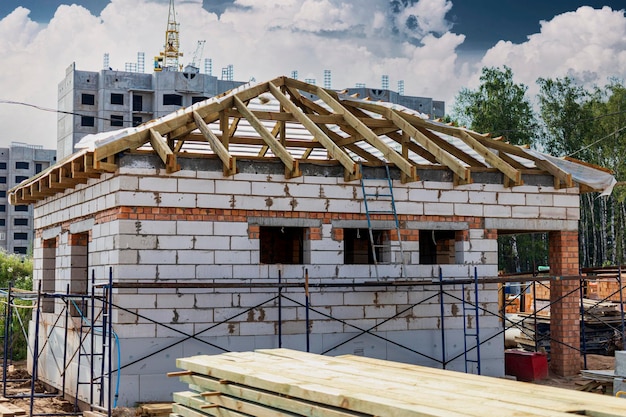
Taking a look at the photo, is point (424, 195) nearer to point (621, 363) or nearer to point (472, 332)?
point (472, 332)

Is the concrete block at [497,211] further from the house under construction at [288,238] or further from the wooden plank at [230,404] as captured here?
the wooden plank at [230,404]

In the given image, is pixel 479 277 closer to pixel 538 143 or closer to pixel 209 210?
pixel 209 210

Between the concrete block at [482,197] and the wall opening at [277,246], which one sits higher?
the concrete block at [482,197]

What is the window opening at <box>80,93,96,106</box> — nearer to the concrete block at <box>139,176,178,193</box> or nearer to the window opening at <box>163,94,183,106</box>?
the window opening at <box>163,94,183,106</box>

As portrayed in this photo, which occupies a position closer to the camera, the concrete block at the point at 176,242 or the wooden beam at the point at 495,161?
the concrete block at the point at 176,242

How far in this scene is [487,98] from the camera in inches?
1388

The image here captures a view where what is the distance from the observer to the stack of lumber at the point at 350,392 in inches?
197

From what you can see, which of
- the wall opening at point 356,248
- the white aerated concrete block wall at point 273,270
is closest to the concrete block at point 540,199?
the white aerated concrete block wall at point 273,270

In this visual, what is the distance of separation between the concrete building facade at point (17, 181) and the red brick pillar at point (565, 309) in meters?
62.0

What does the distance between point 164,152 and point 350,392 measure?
580cm

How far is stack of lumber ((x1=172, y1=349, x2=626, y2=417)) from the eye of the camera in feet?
16.4

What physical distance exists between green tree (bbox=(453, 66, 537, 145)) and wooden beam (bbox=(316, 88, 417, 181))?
22100 mm

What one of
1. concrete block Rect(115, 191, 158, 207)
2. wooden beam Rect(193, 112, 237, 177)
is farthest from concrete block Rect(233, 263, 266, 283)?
concrete block Rect(115, 191, 158, 207)

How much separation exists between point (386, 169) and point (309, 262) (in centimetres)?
186
